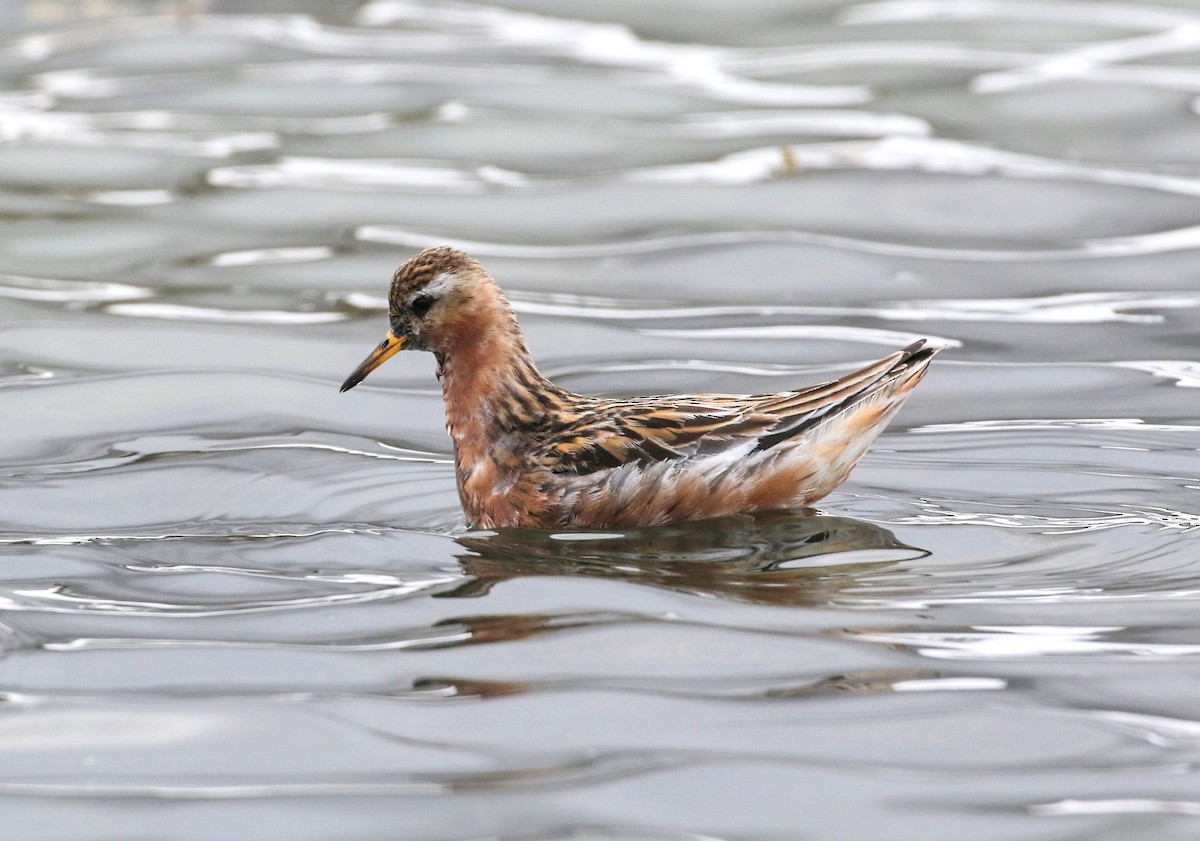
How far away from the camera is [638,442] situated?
26.8ft

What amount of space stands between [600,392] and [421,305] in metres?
2.01

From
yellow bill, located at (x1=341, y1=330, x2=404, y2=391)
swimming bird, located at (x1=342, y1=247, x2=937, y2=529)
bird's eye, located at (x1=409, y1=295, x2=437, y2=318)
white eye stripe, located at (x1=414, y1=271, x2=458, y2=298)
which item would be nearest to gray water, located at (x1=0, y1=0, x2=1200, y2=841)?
swimming bird, located at (x1=342, y1=247, x2=937, y2=529)

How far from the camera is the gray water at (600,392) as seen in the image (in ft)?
19.1

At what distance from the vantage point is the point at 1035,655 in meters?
6.48

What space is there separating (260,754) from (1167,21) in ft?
44.2

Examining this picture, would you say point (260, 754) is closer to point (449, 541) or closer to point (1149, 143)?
point (449, 541)

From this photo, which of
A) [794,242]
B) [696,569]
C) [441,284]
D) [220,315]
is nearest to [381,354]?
[441,284]

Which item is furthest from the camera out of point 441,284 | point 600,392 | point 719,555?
point 600,392

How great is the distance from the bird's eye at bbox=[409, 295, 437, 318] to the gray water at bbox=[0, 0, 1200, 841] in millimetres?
810

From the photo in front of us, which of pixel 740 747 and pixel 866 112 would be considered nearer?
pixel 740 747

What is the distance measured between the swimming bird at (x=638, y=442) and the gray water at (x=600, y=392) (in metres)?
0.17

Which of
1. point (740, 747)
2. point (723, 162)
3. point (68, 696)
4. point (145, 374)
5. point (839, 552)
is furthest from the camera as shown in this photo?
point (723, 162)

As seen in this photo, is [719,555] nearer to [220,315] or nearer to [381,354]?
[381,354]

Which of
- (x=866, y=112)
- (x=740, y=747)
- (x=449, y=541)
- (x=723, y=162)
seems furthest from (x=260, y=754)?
(x=866, y=112)
